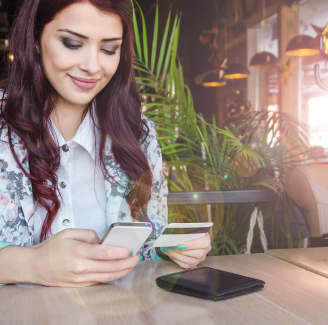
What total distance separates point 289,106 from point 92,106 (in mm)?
5122

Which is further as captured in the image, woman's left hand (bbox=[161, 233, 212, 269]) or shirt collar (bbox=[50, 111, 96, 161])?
shirt collar (bbox=[50, 111, 96, 161])

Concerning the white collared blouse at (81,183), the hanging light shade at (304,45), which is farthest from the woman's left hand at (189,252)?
the hanging light shade at (304,45)

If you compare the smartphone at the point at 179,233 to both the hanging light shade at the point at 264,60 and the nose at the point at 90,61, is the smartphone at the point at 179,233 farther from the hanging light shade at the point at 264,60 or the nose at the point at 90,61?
the hanging light shade at the point at 264,60

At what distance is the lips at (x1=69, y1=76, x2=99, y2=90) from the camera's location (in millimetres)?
1211

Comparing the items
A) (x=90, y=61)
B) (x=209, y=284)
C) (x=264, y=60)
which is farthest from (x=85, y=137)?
(x=264, y=60)

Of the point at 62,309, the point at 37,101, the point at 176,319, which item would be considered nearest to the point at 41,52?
the point at 37,101

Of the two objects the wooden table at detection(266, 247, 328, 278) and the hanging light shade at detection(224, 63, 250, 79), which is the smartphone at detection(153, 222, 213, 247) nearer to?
the wooden table at detection(266, 247, 328, 278)

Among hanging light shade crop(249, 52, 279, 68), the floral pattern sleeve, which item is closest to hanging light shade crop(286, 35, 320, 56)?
hanging light shade crop(249, 52, 279, 68)

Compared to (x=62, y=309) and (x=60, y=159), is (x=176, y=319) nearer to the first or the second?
(x=62, y=309)

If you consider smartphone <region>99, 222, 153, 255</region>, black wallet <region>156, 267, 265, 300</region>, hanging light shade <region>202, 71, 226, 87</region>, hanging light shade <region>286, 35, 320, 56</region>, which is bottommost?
black wallet <region>156, 267, 265, 300</region>

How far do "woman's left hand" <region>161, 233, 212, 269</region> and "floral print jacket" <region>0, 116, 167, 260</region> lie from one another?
0.30 metres

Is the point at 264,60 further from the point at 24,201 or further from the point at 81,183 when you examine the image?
the point at 24,201

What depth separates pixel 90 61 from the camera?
1174 millimetres

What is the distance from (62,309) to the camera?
0.74 metres
